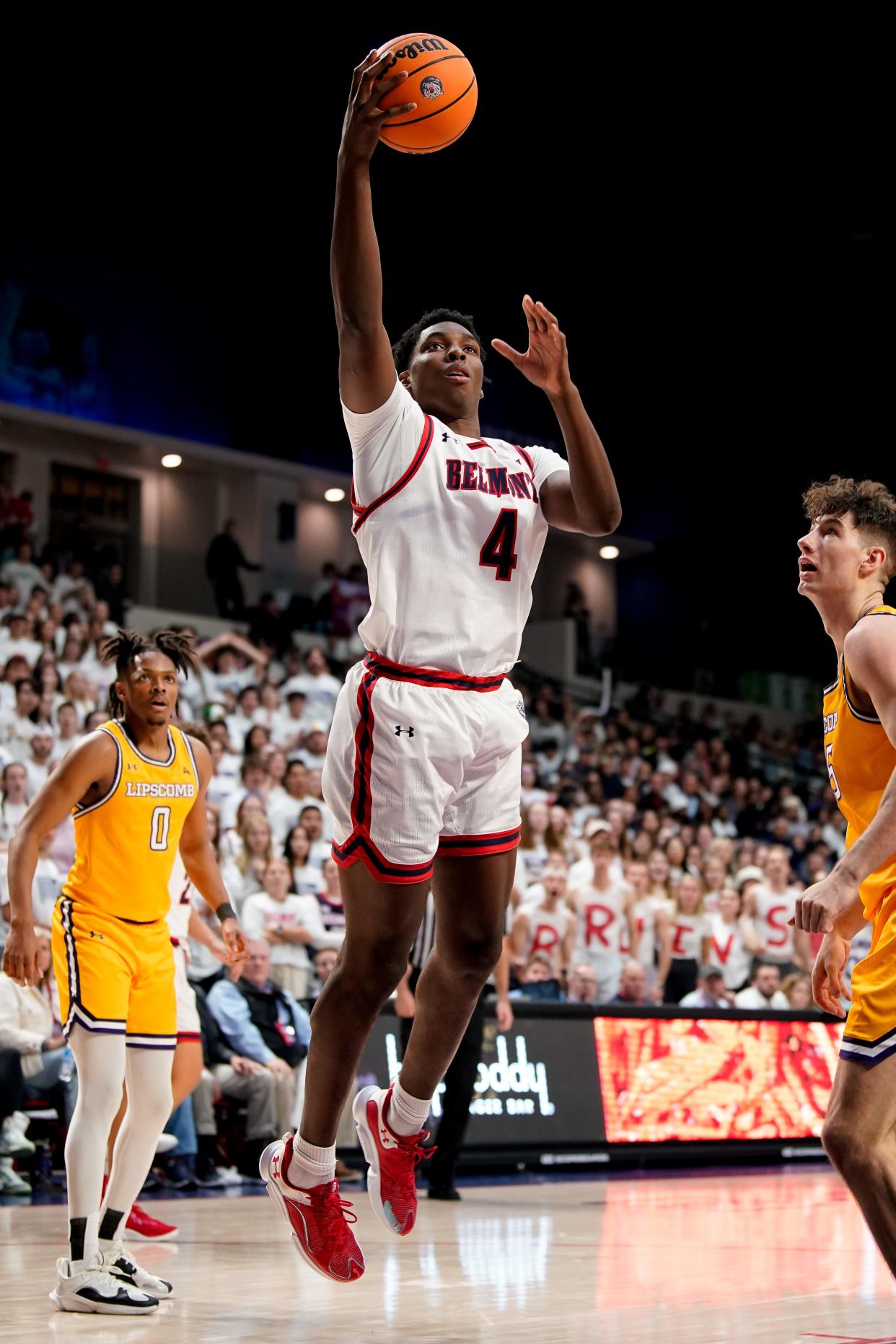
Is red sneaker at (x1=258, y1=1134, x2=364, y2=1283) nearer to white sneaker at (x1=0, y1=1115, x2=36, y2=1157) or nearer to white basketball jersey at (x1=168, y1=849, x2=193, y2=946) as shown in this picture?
white basketball jersey at (x1=168, y1=849, x2=193, y2=946)

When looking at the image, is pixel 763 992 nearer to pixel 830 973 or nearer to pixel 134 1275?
pixel 134 1275

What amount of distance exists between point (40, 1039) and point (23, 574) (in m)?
9.19

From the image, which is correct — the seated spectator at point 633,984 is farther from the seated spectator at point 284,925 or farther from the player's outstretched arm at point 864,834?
the player's outstretched arm at point 864,834

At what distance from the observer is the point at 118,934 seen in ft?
17.5

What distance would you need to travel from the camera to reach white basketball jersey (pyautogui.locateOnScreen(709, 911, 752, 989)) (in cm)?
1278

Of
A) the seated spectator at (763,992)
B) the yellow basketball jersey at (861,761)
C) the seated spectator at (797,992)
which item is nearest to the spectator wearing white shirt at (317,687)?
the seated spectator at (763,992)

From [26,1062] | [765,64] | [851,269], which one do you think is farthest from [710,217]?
[26,1062]

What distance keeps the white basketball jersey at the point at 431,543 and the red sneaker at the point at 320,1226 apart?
1.42 metres

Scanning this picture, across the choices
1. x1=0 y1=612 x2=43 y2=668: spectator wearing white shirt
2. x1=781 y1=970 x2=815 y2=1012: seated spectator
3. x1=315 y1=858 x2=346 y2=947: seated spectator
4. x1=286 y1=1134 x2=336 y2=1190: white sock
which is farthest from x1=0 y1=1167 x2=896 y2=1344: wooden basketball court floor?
x1=0 y1=612 x2=43 y2=668: spectator wearing white shirt

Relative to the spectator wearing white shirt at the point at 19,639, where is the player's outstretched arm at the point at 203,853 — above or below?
below

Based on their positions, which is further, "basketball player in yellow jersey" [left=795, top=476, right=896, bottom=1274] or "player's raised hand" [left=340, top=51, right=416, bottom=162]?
"player's raised hand" [left=340, top=51, right=416, bottom=162]

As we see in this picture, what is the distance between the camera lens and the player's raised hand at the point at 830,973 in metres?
3.88

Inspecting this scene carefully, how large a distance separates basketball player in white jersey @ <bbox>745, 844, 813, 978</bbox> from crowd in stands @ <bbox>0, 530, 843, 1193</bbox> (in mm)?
→ 15

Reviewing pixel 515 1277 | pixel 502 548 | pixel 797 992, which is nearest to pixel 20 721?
pixel 797 992
